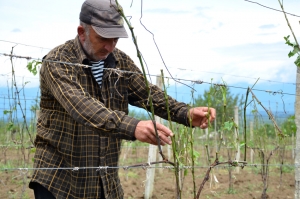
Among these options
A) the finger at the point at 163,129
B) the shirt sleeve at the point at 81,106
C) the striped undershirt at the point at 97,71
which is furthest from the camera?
the striped undershirt at the point at 97,71

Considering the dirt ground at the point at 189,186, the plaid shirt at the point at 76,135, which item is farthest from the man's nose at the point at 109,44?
the dirt ground at the point at 189,186

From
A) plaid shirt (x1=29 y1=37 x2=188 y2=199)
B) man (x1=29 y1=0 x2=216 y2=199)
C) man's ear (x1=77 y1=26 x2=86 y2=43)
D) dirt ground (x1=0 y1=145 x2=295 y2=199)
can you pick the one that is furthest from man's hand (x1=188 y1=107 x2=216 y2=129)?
dirt ground (x1=0 y1=145 x2=295 y2=199)

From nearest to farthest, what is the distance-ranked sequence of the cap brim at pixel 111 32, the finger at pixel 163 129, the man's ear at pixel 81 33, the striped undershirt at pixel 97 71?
the finger at pixel 163 129 < the cap brim at pixel 111 32 < the man's ear at pixel 81 33 < the striped undershirt at pixel 97 71

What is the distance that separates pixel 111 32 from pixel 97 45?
0.14 meters

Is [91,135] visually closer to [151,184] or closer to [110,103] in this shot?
[110,103]

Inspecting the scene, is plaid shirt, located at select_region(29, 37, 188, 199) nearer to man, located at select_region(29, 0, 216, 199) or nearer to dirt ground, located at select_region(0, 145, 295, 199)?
man, located at select_region(29, 0, 216, 199)

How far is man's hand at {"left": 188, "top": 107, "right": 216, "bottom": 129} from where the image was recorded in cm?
240

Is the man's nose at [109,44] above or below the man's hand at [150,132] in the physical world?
above

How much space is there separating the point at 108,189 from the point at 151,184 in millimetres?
3803

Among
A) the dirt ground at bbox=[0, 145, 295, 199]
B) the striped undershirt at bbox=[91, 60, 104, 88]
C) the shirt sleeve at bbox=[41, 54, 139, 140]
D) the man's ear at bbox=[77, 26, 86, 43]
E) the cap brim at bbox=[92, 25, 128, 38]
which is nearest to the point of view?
the shirt sleeve at bbox=[41, 54, 139, 140]

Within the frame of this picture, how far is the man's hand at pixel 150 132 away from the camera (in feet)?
6.32

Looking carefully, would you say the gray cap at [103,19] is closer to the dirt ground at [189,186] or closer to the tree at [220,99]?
the tree at [220,99]

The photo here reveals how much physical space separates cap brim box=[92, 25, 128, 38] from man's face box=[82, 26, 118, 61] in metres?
0.05

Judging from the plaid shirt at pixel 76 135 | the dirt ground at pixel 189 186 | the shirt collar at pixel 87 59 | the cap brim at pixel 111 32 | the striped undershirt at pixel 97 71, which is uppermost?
the cap brim at pixel 111 32
